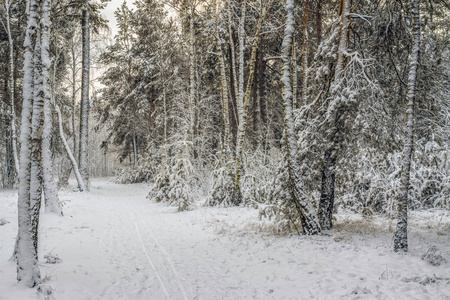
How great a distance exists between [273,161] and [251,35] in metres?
7.48

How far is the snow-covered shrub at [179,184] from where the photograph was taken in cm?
1168

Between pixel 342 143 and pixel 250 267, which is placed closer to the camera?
pixel 250 267

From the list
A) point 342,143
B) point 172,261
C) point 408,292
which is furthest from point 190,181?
point 408,292

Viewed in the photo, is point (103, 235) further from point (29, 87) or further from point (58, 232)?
point (29, 87)

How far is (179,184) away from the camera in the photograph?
38.9 feet

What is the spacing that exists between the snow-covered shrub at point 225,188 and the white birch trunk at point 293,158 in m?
5.15

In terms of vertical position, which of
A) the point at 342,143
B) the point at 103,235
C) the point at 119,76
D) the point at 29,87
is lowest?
the point at 103,235

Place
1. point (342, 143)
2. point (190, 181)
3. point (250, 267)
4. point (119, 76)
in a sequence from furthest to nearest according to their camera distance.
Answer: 1. point (119, 76)
2. point (190, 181)
3. point (342, 143)
4. point (250, 267)

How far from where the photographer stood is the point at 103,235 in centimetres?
775

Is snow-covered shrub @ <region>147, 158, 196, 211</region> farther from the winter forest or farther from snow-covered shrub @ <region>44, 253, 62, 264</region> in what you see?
snow-covered shrub @ <region>44, 253, 62, 264</region>

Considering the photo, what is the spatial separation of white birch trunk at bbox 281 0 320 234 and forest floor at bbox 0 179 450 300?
391mm

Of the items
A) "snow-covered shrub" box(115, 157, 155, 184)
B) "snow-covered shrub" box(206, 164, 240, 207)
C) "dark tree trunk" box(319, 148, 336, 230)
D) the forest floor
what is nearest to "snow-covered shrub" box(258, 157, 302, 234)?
the forest floor

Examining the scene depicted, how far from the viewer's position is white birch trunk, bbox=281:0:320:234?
649 centimetres

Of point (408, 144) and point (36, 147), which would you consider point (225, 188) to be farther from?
point (36, 147)
